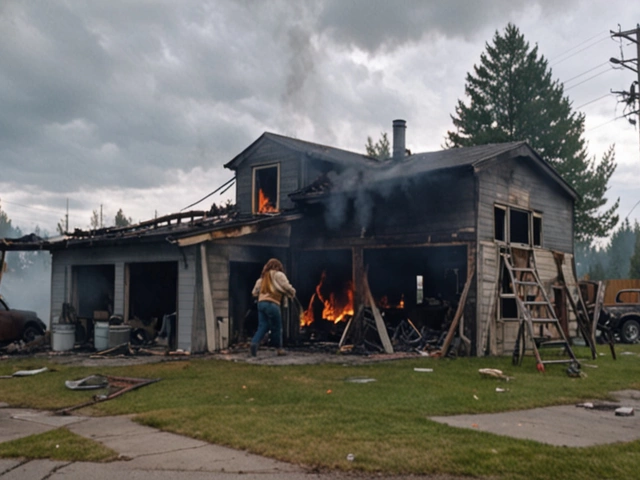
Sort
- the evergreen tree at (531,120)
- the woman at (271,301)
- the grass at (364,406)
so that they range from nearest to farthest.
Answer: the grass at (364,406)
the woman at (271,301)
the evergreen tree at (531,120)

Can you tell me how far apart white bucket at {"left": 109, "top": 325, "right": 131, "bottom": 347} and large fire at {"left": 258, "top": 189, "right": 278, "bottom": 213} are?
6041 millimetres

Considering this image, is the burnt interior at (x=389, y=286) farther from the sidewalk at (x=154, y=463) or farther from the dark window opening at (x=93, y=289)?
the sidewalk at (x=154, y=463)

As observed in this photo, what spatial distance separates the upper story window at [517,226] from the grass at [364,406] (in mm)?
4002

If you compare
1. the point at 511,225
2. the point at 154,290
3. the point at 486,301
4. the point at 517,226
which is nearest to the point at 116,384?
the point at 486,301

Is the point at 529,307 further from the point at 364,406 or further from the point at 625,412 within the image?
the point at 364,406

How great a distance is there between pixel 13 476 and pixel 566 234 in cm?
1703

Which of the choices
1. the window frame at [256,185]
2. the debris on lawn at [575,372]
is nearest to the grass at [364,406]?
the debris on lawn at [575,372]

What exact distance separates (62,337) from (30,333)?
127 inches

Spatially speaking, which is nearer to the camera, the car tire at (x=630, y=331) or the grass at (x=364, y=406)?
the grass at (x=364, y=406)

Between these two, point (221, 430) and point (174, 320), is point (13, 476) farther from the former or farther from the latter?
point (174, 320)

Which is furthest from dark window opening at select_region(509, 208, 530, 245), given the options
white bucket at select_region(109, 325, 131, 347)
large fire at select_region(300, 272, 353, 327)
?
white bucket at select_region(109, 325, 131, 347)

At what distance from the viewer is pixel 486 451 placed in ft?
16.8

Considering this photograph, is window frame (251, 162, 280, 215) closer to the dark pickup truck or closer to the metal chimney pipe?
the metal chimney pipe

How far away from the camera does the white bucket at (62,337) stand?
586 inches
